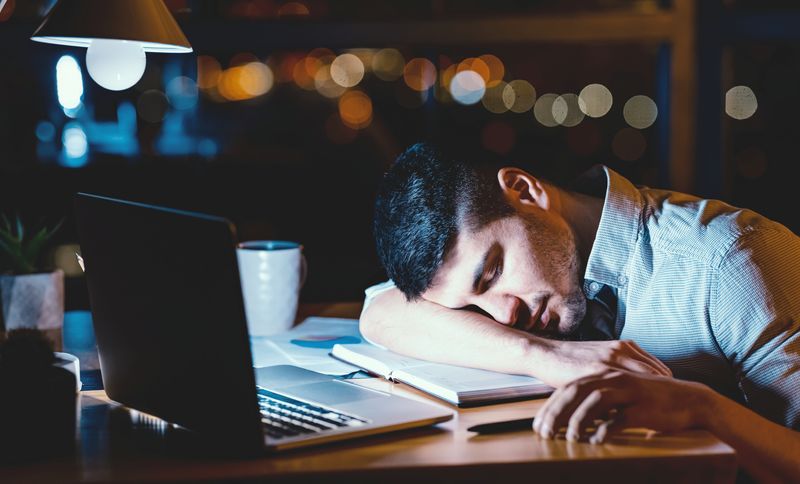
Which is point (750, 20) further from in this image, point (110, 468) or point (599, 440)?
point (110, 468)

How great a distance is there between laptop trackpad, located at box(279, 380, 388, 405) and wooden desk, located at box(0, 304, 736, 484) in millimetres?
150

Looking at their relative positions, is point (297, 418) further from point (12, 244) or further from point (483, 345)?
point (12, 244)

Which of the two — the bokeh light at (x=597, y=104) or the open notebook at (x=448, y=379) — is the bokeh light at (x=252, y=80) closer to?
the bokeh light at (x=597, y=104)

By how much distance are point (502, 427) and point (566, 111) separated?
107 ft

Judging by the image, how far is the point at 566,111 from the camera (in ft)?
107

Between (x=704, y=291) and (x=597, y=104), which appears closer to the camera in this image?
(x=704, y=291)

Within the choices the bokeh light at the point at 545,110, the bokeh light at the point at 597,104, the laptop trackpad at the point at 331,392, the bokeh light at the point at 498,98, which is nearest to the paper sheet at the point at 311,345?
the laptop trackpad at the point at 331,392

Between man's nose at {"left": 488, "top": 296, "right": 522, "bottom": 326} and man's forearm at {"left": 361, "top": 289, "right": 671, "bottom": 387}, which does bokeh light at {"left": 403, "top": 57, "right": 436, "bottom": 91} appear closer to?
man's forearm at {"left": 361, "top": 289, "right": 671, "bottom": 387}

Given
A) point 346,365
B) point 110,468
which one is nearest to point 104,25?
point 346,365

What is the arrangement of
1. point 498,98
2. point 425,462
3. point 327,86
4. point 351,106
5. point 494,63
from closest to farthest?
point 425,462, point 494,63, point 327,86, point 351,106, point 498,98

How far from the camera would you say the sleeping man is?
125 cm

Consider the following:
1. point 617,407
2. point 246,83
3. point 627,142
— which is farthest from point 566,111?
point 617,407

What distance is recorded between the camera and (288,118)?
1358cm

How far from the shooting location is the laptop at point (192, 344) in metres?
0.95
